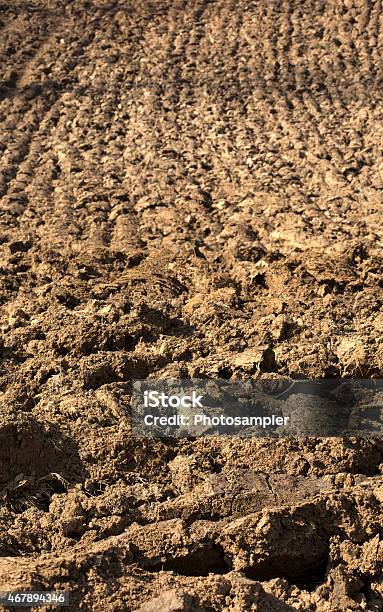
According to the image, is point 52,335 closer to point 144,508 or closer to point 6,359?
point 6,359

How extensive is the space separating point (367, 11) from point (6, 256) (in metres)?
6.94

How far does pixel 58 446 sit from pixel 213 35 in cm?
738

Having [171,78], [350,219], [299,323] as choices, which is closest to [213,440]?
[299,323]

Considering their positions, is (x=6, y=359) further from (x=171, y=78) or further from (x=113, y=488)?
(x=171, y=78)

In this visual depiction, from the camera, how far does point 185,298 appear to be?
5.00 meters

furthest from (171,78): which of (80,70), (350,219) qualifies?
(350,219)

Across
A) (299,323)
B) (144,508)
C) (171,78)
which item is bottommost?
(144,508)

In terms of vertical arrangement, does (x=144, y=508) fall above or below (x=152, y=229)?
below

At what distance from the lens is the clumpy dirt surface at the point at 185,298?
3207mm

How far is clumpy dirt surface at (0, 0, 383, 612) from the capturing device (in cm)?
321

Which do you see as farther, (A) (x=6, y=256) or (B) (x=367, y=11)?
(B) (x=367, y=11)

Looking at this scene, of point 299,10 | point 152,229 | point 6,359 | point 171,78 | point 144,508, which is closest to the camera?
point 144,508

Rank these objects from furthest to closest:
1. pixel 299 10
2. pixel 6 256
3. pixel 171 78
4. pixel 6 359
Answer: pixel 299 10
pixel 171 78
pixel 6 256
pixel 6 359

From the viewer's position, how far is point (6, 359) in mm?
4379
